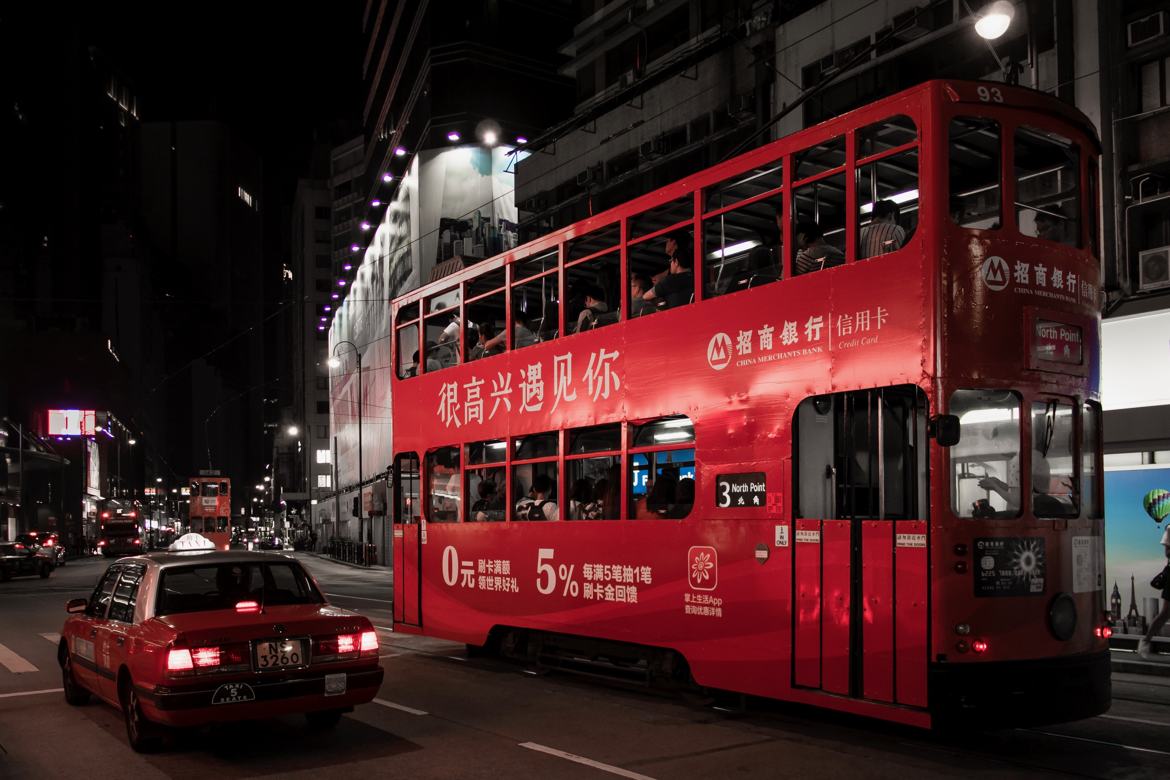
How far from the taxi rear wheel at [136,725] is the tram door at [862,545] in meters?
4.93

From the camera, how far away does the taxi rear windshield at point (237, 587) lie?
8461 millimetres

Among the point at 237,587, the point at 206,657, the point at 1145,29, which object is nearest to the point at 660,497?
the point at 237,587

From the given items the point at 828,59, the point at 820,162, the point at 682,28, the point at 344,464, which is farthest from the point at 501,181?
the point at 820,162

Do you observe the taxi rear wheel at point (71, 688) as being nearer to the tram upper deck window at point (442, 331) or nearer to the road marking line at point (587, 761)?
the road marking line at point (587, 761)

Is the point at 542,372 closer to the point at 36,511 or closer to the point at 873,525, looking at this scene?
the point at 873,525

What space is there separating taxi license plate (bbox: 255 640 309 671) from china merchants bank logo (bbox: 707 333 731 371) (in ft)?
13.6

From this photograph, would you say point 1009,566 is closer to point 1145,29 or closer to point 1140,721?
point 1140,721

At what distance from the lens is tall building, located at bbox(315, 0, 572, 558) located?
46.6m

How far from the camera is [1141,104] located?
50.7ft

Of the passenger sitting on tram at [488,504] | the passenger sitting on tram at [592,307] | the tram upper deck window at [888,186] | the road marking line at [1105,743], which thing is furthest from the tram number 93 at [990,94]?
the passenger sitting on tram at [488,504]

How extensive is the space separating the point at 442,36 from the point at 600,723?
4452cm

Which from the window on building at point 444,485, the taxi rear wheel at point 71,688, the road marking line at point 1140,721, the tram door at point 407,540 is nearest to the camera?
the road marking line at point 1140,721

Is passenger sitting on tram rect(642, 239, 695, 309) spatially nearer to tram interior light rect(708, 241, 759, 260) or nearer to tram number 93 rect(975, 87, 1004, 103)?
tram interior light rect(708, 241, 759, 260)

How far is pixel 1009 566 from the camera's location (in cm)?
739
